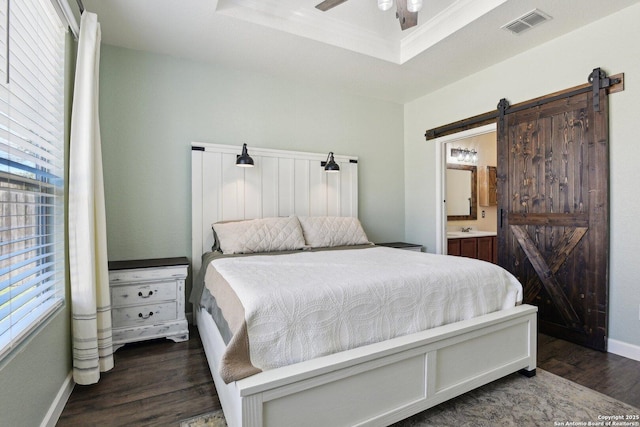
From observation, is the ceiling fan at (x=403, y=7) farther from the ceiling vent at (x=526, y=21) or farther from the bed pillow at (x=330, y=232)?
the bed pillow at (x=330, y=232)

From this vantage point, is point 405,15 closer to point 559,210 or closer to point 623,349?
point 559,210

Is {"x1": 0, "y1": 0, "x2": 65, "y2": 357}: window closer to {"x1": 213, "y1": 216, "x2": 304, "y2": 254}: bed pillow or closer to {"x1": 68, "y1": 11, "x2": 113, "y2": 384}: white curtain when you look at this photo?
{"x1": 68, "y1": 11, "x2": 113, "y2": 384}: white curtain

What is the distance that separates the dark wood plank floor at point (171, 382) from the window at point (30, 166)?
Answer: 24.2 inches

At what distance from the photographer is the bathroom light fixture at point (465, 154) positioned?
5.09m

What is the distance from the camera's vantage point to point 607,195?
2486 mm

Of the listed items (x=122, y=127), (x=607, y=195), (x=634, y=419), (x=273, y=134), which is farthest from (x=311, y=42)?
(x=634, y=419)

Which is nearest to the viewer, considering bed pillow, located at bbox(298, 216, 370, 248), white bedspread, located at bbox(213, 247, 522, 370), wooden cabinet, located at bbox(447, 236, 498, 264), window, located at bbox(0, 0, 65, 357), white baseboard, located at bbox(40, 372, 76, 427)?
window, located at bbox(0, 0, 65, 357)

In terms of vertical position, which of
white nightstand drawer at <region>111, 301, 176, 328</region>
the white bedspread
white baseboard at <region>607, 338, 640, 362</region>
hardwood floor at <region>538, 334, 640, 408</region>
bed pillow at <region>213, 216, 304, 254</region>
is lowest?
hardwood floor at <region>538, 334, 640, 408</region>

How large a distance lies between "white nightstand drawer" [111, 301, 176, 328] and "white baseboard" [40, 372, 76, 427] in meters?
0.56

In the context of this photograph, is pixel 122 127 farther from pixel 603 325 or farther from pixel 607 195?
pixel 603 325

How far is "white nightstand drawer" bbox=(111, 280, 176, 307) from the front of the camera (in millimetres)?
2505

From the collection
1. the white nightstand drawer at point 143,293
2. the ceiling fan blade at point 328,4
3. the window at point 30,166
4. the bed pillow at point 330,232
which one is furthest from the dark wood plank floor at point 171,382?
the ceiling fan blade at point 328,4

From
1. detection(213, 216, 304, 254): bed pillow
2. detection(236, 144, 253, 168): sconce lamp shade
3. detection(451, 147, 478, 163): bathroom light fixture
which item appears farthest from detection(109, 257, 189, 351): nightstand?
detection(451, 147, 478, 163): bathroom light fixture

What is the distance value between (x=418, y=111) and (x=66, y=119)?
12.5 feet
